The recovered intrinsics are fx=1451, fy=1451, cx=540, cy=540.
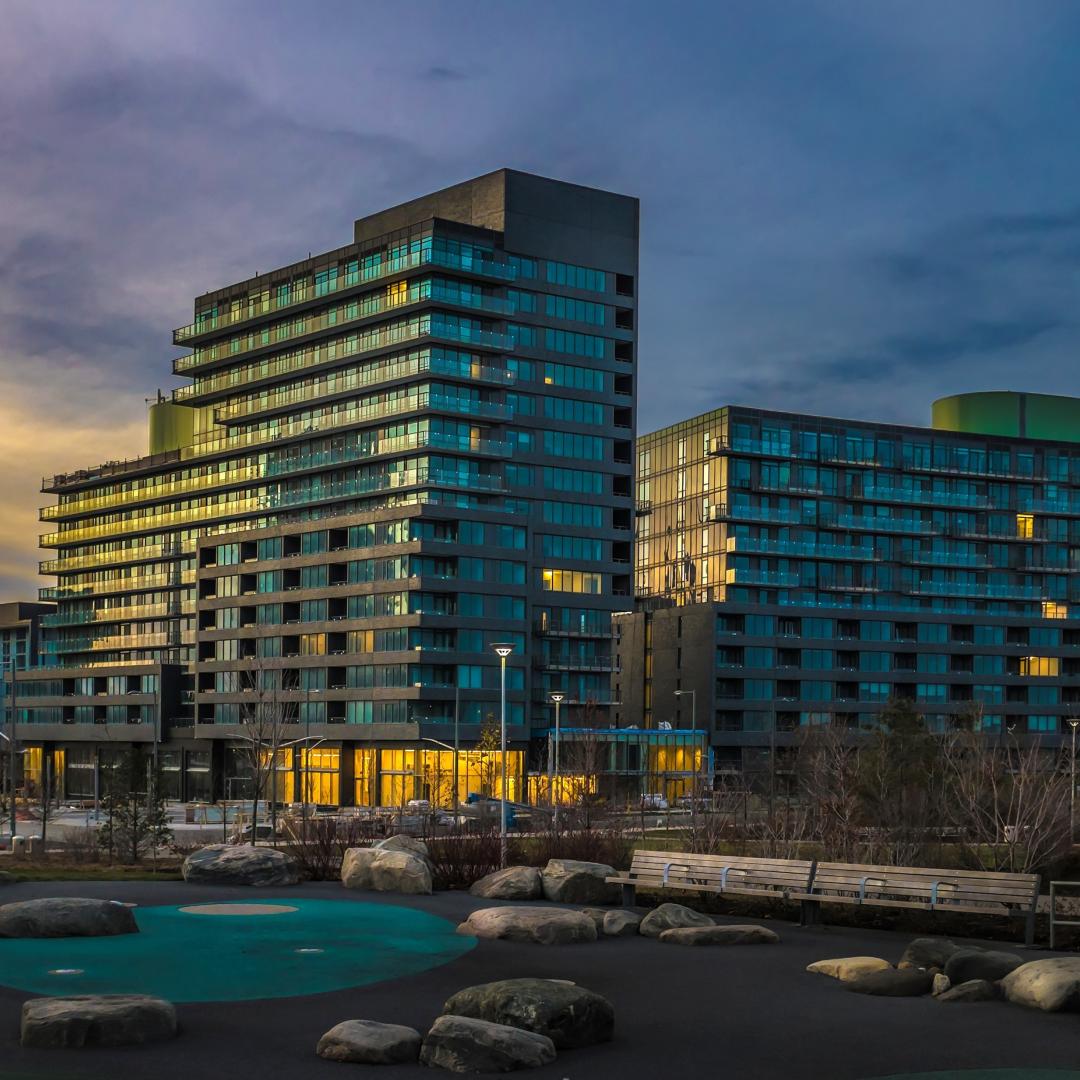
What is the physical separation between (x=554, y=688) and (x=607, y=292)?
103ft

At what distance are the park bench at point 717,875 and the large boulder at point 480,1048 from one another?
9829 millimetres

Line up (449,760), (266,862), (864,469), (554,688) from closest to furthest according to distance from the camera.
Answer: (266,862) → (449,760) → (554,688) → (864,469)

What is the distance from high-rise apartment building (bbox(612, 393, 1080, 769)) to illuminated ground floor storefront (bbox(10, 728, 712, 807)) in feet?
31.8

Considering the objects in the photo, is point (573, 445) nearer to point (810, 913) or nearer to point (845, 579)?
point (845, 579)

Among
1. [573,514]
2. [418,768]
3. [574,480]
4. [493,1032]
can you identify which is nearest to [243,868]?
[493,1032]

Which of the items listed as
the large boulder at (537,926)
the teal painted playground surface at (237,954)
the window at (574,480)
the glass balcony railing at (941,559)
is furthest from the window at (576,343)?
the large boulder at (537,926)

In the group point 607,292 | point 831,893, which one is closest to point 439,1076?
point 831,893

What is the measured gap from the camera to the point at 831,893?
76.5ft

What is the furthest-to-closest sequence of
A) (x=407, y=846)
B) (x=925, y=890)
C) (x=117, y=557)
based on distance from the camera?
(x=117, y=557), (x=407, y=846), (x=925, y=890)

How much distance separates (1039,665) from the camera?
449 feet

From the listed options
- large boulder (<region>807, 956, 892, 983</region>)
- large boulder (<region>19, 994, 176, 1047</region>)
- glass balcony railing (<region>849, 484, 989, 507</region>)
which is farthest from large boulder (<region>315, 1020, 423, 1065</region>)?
A: glass balcony railing (<region>849, 484, 989, 507</region>)

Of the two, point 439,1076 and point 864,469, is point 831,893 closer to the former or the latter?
point 439,1076

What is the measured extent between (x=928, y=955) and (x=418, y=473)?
88503 millimetres

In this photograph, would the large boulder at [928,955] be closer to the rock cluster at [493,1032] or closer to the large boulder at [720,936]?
the large boulder at [720,936]
